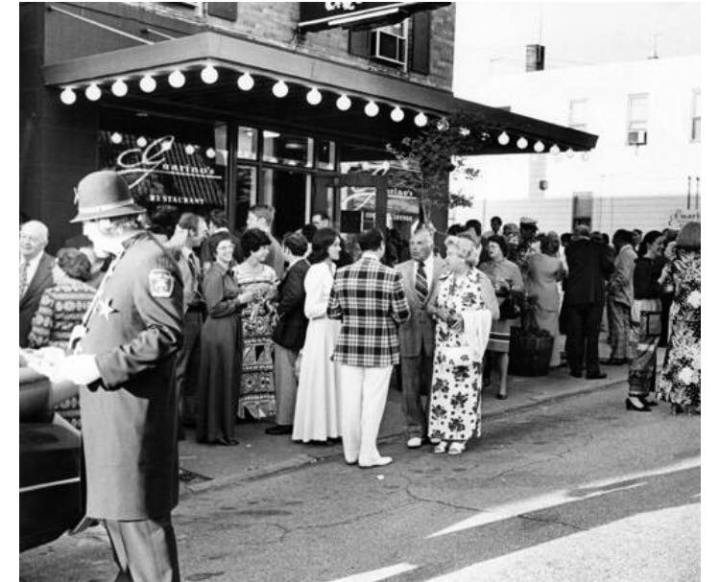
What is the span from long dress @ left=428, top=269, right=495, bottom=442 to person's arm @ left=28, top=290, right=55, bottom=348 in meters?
3.42

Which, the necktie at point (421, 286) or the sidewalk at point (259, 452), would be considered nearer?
the sidewalk at point (259, 452)

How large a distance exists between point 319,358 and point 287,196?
5917 mm

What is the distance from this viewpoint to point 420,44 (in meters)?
16.3

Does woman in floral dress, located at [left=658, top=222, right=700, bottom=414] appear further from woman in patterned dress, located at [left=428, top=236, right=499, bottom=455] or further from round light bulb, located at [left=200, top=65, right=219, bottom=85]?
round light bulb, located at [left=200, top=65, right=219, bottom=85]

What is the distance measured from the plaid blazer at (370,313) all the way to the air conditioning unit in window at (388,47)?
8.40 m

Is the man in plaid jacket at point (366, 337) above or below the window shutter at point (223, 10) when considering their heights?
below

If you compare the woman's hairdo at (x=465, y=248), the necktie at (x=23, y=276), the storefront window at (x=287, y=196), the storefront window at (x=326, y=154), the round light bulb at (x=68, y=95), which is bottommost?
the necktie at (x=23, y=276)

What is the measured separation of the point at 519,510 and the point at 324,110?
7938 mm

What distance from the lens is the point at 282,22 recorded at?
45.3ft

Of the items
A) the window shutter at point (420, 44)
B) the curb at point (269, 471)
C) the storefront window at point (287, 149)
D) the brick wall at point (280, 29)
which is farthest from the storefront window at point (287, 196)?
the curb at point (269, 471)

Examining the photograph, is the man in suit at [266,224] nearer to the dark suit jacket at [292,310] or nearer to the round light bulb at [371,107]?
the dark suit jacket at [292,310]

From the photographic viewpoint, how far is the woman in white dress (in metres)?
8.62

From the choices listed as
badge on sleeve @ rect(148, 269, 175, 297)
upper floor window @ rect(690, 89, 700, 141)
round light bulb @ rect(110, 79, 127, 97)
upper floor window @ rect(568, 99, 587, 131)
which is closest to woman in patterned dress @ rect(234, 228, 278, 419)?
round light bulb @ rect(110, 79, 127, 97)

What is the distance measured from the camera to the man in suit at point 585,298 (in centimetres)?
1235
